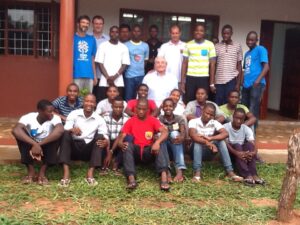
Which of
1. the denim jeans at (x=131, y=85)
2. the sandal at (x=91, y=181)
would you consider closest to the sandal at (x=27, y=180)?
the sandal at (x=91, y=181)

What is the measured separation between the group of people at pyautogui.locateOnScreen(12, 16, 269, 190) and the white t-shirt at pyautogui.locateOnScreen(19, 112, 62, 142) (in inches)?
0.5

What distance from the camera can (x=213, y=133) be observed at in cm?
523

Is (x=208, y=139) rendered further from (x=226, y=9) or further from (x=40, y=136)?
(x=226, y=9)

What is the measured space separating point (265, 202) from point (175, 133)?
55.2 inches

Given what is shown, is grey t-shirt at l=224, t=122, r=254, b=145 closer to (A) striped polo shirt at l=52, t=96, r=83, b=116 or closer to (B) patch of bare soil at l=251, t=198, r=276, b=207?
(B) patch of bare soil at l=251, t=198, r=276, b=207

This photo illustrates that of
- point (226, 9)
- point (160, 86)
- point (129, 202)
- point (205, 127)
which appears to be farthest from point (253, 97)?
point (226, 9)

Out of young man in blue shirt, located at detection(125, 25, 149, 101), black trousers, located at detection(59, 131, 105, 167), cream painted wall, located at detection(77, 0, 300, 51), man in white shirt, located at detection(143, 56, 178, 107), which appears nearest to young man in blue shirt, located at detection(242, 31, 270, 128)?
man in white shirt, located at detection(143, 56, 178, 107)

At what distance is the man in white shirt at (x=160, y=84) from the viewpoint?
568 centimetres

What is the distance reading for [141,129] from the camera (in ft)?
16.1

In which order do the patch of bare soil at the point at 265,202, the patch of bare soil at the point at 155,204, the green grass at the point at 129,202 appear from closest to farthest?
the green grass at the point at 129,202
the patch of bare soil at the point at 155,204
the patch of bare soil at the point at 265,202

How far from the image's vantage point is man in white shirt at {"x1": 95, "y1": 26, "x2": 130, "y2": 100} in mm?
5801

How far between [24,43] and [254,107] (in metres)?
4.49

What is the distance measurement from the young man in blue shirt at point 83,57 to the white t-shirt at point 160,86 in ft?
2.99

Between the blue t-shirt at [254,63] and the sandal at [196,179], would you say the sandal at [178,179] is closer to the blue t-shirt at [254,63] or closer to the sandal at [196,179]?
the sandal at [196,179]
